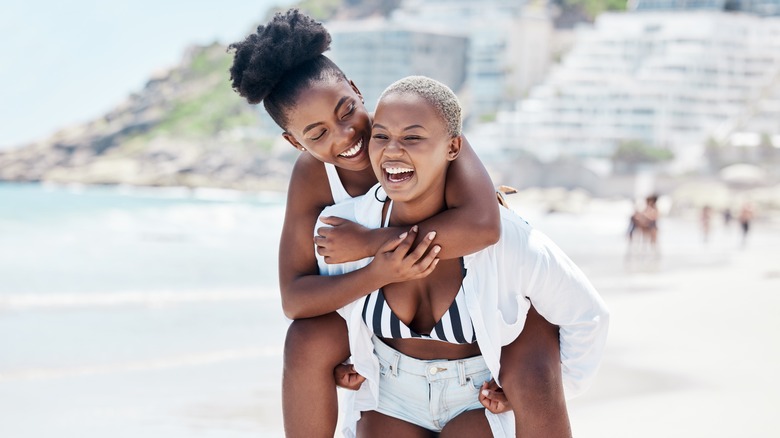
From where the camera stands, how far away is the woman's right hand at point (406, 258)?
103 inches

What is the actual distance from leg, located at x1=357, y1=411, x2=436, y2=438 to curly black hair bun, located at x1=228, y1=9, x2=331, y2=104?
89cm

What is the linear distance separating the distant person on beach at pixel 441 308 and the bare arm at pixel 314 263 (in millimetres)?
34

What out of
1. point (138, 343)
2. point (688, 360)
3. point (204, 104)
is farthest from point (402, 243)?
point (204, 104)

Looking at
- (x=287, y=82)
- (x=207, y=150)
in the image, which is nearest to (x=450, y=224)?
(x=287, y=82)

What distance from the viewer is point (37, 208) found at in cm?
4741

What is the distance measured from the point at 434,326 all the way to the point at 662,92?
168ft

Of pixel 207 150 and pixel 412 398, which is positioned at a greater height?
pixel 207 150

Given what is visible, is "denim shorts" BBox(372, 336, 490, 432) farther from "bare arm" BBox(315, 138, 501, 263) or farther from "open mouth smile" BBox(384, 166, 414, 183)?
"open mouth smile" BBox(384, 166, 414, 183)

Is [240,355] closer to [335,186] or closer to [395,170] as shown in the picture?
[335,186]

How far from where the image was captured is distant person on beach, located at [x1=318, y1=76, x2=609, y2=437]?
8.52 feet

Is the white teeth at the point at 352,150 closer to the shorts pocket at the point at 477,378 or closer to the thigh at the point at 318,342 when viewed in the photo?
the thigh at the point at 318,342

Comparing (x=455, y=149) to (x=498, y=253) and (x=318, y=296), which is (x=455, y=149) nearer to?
(x=498, y=253)

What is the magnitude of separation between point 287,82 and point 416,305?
663mm

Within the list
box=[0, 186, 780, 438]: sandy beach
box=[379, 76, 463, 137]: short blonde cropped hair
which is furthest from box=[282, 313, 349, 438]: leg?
box=[0, 186, 780, 438]: sandy beach
